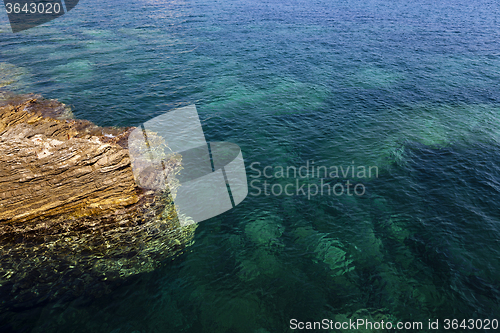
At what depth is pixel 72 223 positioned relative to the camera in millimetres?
19203

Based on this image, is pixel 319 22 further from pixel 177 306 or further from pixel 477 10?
pixel 177 306

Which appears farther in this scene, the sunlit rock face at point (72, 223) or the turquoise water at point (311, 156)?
the sunlit rock face at point (72, 223)

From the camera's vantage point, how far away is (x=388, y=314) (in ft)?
49.8

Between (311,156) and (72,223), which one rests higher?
(72,223)

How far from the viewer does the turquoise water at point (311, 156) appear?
51.1 feet

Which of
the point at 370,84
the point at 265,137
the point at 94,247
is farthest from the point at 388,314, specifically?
the point at 370,84

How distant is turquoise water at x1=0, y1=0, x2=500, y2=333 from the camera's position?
1558 cm

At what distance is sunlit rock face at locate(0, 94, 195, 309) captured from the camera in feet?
53.2

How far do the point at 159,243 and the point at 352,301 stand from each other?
12.0 m

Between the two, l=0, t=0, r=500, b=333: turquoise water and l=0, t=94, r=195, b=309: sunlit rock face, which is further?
l=0, t=94, r=195, b=309: sunlit rock face

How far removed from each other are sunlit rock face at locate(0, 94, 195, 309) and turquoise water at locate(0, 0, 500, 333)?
130 cm

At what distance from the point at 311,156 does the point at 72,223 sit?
66.0 ft

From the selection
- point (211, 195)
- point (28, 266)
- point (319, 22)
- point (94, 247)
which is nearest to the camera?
point (28, 266)

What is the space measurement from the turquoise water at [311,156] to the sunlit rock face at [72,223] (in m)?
1.30
